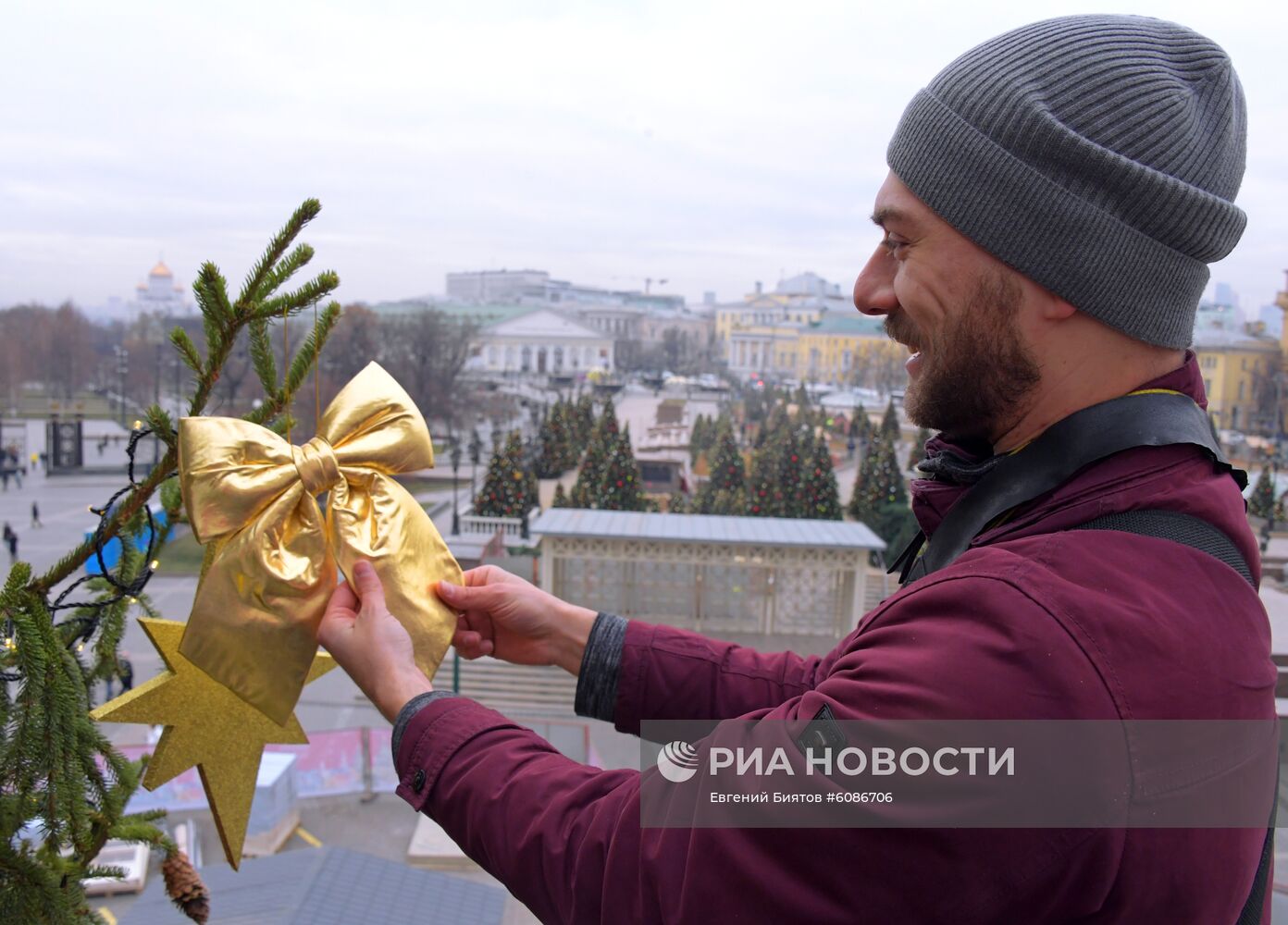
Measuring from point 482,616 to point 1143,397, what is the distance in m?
1.14

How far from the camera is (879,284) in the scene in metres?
1.38

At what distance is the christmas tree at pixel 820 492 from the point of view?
65.6ft

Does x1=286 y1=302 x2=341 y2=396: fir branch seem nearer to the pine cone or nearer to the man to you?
the man

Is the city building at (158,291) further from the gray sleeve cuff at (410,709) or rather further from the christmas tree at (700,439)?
the gray sleeve cuff at (410,709)

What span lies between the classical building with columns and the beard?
70.4 m

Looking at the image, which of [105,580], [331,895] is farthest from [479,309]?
[105,580]

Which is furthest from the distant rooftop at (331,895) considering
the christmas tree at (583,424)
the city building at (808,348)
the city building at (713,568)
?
the city building at (808,348)

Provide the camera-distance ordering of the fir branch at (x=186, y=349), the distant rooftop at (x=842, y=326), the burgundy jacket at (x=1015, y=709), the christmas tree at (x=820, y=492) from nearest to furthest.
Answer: the burgundy jacket at (x=1015, y=709) < the fir branch at (x=186, y=349) < the christmas tree at (x=820, y=492) < the distant rooftop at (x=842, y=326)

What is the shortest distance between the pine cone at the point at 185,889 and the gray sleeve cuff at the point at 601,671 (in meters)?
1.07

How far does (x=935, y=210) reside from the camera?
4.11ft

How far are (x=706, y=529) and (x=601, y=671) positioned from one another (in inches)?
488

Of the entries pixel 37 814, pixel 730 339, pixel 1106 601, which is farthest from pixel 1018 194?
pixel 730 339

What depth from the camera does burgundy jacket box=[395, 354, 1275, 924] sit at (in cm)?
95

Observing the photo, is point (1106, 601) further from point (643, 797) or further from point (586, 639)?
point (586, 639)
